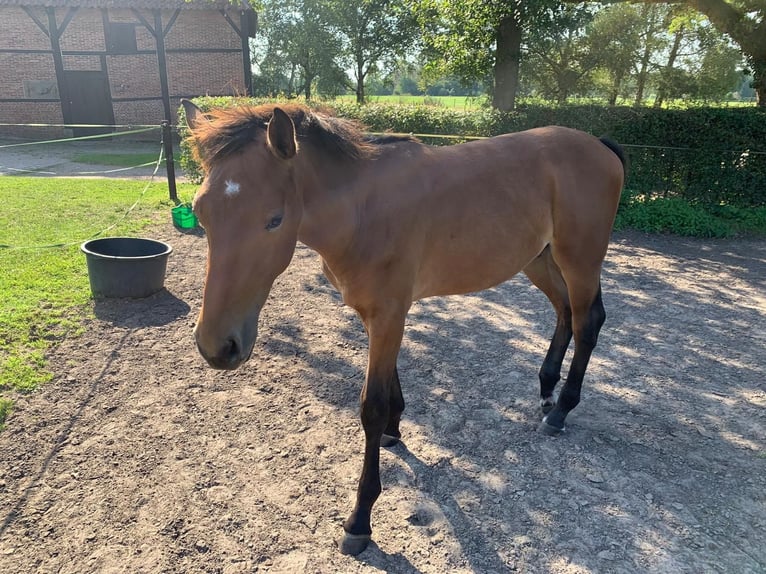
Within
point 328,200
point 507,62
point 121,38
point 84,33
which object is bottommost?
point 328,200

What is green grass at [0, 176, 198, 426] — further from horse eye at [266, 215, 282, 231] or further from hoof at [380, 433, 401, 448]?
horse eye at [266, 215, 282, 231]

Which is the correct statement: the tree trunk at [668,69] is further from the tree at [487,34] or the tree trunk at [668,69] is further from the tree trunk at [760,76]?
the tree at [487,34]

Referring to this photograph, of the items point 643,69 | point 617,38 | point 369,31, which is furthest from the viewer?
point 369,31

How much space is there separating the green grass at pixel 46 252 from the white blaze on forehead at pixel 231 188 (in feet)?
8.50

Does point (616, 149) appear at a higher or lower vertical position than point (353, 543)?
higher

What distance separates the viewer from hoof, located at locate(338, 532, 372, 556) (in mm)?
2334

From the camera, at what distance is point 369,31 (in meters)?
27.4

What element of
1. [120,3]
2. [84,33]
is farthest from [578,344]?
[84,33]

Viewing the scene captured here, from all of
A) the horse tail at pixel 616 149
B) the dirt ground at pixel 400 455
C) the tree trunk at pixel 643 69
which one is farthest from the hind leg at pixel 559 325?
the tree trunk at pixel 643 69

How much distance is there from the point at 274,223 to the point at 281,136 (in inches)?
12.9

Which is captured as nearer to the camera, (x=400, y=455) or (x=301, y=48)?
(x=400, y=455)

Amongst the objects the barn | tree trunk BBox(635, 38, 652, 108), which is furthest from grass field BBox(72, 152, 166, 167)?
tree trunk BBox(635, 38, 652, 108)

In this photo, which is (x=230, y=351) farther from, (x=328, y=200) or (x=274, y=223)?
(x=328, y=200)

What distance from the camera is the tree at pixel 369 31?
26.3 m
